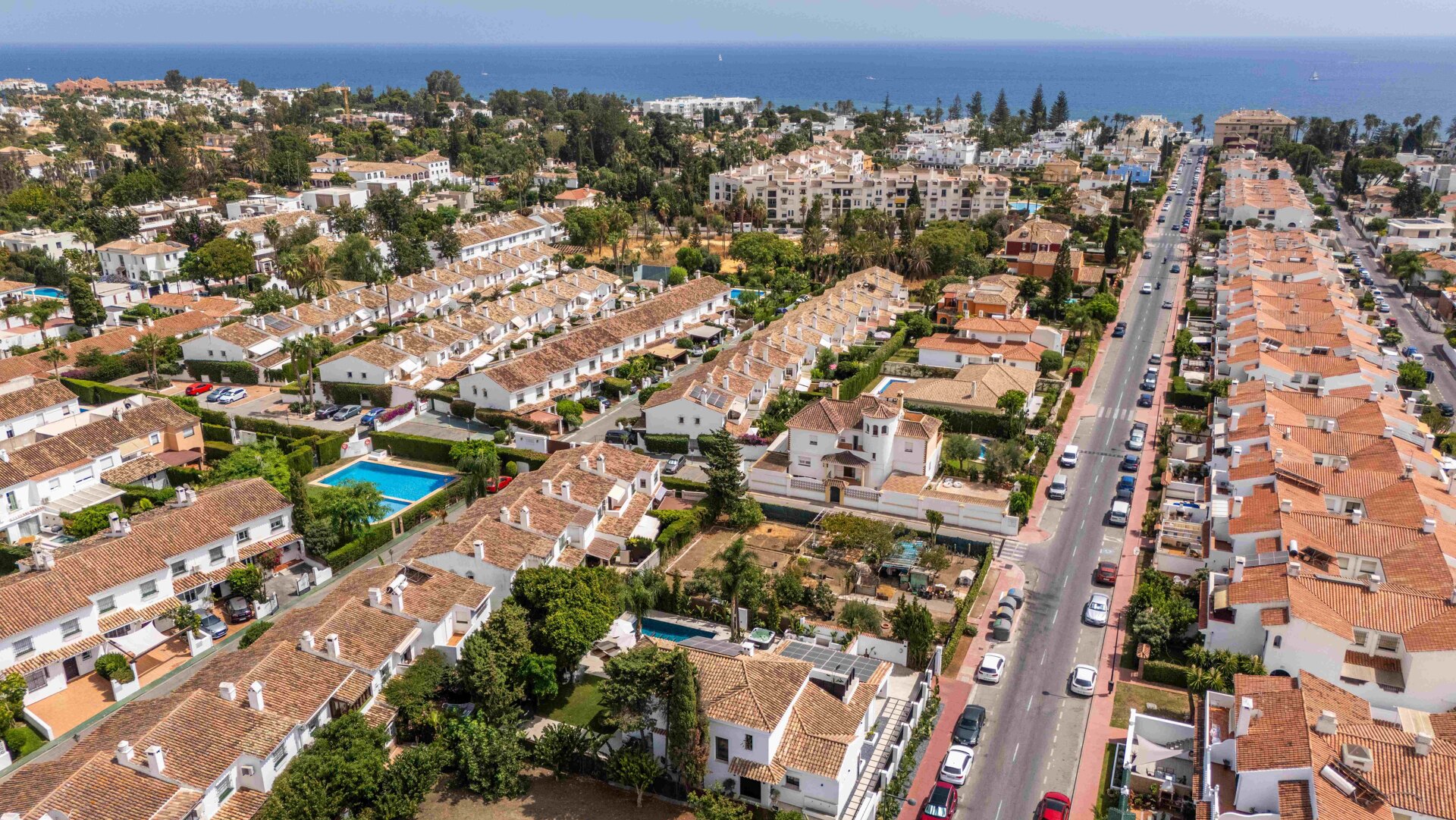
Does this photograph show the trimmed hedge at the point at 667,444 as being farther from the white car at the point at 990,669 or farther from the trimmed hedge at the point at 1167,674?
the trimmed hedge at the point at 1167,674

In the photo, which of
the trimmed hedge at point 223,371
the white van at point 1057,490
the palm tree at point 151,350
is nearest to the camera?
the white van at point 1057,490

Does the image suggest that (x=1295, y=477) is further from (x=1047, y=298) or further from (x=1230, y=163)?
(x=1230, y=163)

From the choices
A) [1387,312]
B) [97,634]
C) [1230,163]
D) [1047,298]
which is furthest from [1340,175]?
[97,634]

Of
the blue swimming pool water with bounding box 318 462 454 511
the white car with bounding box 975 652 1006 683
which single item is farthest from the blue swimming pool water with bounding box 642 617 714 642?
the blue swimming pool water with bounding box 318 462 454 511

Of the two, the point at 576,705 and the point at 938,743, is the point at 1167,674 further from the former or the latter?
the point at 576,705

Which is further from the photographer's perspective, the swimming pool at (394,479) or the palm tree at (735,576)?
the swimming pool at (394,479)

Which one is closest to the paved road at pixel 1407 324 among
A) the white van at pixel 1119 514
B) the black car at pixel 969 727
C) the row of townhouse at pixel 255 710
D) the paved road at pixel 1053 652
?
the paved road at pixel 1053 652

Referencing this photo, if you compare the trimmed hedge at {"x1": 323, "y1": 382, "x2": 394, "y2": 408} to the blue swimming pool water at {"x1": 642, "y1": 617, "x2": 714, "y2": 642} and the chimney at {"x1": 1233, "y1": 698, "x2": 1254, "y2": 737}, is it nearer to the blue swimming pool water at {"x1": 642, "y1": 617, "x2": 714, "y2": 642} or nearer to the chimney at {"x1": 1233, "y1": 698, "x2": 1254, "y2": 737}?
the blue swimming pool water at {"x1": 642, "y1": 617, "x2": 714, "y2": 642}
